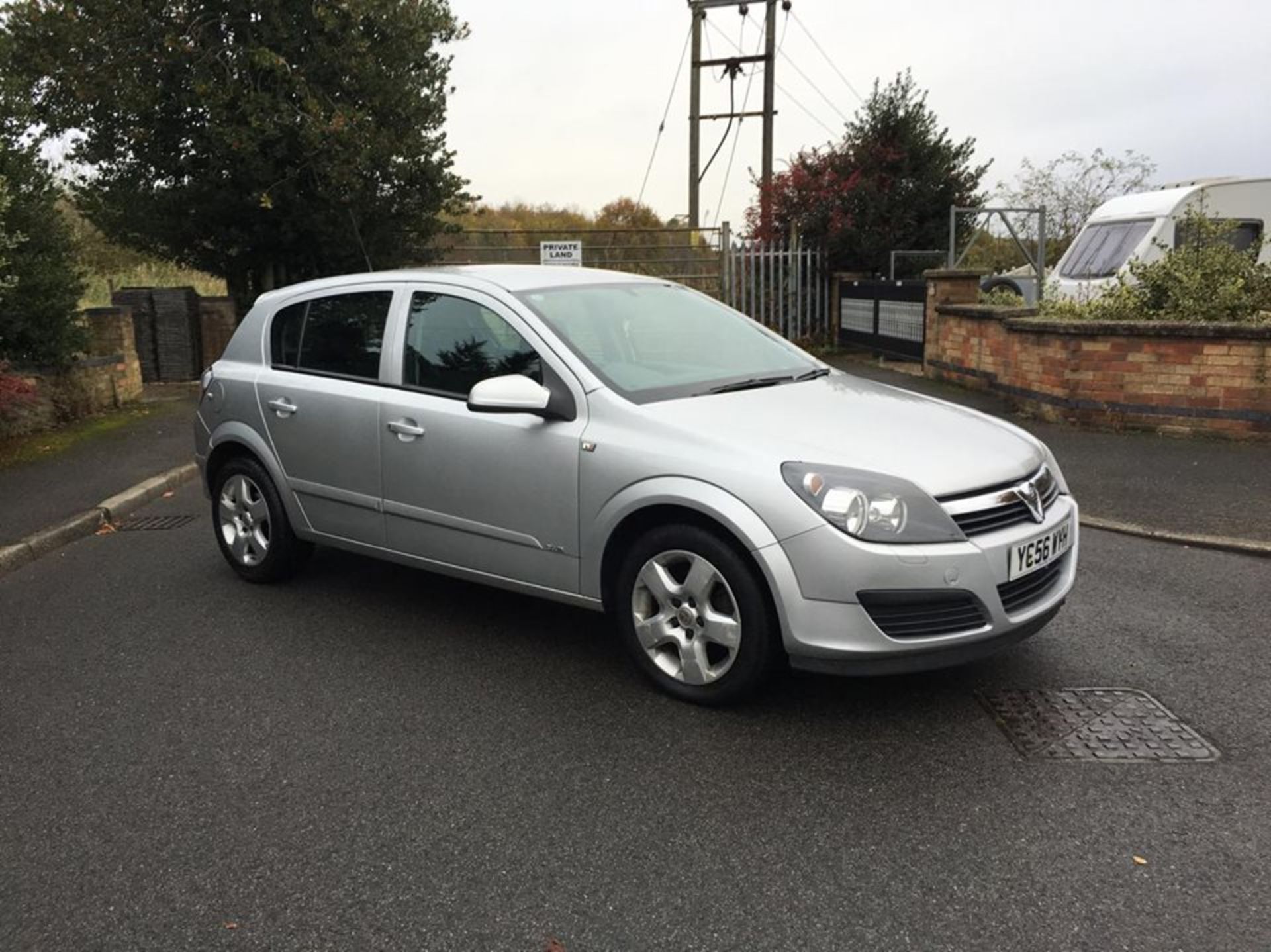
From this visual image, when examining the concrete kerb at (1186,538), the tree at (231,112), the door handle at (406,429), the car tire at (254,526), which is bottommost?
the concrete kerb at (1186,538)

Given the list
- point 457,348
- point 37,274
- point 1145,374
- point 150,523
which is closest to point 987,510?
point 457,348

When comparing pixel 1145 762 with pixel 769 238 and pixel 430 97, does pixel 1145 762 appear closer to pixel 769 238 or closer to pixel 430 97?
pixel 430 97

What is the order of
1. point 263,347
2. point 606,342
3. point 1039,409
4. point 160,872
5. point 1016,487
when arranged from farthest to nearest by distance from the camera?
point 1039,409, point 263,347, point 606,342, point 1016,487, point 160,872

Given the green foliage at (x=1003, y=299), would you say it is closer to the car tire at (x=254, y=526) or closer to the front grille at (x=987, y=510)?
the front grille at (x=987, y=510)

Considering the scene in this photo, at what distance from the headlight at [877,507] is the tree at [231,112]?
38.0ft

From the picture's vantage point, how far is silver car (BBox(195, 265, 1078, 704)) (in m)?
3.65

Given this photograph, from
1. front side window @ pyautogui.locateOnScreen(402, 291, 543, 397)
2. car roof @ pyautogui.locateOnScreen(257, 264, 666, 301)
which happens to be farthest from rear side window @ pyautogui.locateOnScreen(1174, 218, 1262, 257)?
front side window @ pyautogui.locateOnScreen(402, 291, 543, 397)

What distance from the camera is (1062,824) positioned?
3.17 meters

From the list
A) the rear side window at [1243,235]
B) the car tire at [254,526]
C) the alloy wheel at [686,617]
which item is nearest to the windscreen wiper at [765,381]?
the alloy wheel at [686,617]

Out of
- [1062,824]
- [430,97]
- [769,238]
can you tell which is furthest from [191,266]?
[1062,824]

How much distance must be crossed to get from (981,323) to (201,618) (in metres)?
9.13

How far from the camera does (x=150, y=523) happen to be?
24.8ft

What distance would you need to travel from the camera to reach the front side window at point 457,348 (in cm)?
461

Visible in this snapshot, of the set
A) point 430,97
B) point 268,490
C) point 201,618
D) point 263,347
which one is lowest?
point 201,618
